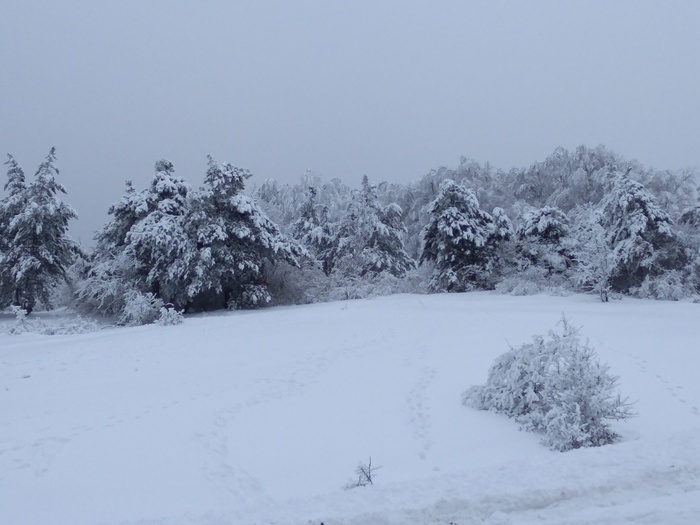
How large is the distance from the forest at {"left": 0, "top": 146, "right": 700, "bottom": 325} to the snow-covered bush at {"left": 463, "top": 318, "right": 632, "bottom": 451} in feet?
41.8

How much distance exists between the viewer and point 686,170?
2733 cm

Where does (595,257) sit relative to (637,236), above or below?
below

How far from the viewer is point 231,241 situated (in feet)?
66.6

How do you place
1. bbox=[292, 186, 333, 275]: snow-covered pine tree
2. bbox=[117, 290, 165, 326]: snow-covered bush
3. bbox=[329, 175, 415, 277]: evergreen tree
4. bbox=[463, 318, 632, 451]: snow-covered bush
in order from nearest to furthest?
bbox=[463, 318, 632, 451]: snow-covered bush, bbox=[117, 290, 165, 326]: snow-covered bush, bbox=[329, 175, 415, 277]: evergreen tree, bbox=[292, 186, 333, 275]: snow-covered pine tree

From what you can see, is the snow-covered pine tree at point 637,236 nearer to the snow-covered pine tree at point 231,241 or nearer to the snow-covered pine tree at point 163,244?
the snow-covered pine tree at point 231,241

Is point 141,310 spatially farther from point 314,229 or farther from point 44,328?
point 314,229

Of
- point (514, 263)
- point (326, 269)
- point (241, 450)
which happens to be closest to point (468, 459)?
point (241, 450)

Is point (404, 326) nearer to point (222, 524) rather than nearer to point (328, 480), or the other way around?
point (328, 480)

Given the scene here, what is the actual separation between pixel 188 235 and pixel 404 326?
10555mm

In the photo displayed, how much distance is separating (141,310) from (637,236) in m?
18.5

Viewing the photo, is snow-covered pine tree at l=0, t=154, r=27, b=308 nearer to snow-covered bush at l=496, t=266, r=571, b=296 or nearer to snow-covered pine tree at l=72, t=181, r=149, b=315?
snow-covered pine tree at l=72, t=181, r=149, b=315

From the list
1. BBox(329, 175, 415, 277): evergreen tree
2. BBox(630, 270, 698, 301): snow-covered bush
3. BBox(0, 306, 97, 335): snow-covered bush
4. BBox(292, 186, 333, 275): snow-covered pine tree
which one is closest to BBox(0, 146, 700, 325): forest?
BBox(630, 270, 698, 301): snow-covered bush

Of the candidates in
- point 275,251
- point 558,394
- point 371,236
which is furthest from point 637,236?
point 371,236

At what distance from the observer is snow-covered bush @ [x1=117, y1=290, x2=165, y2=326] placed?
59.2ft
